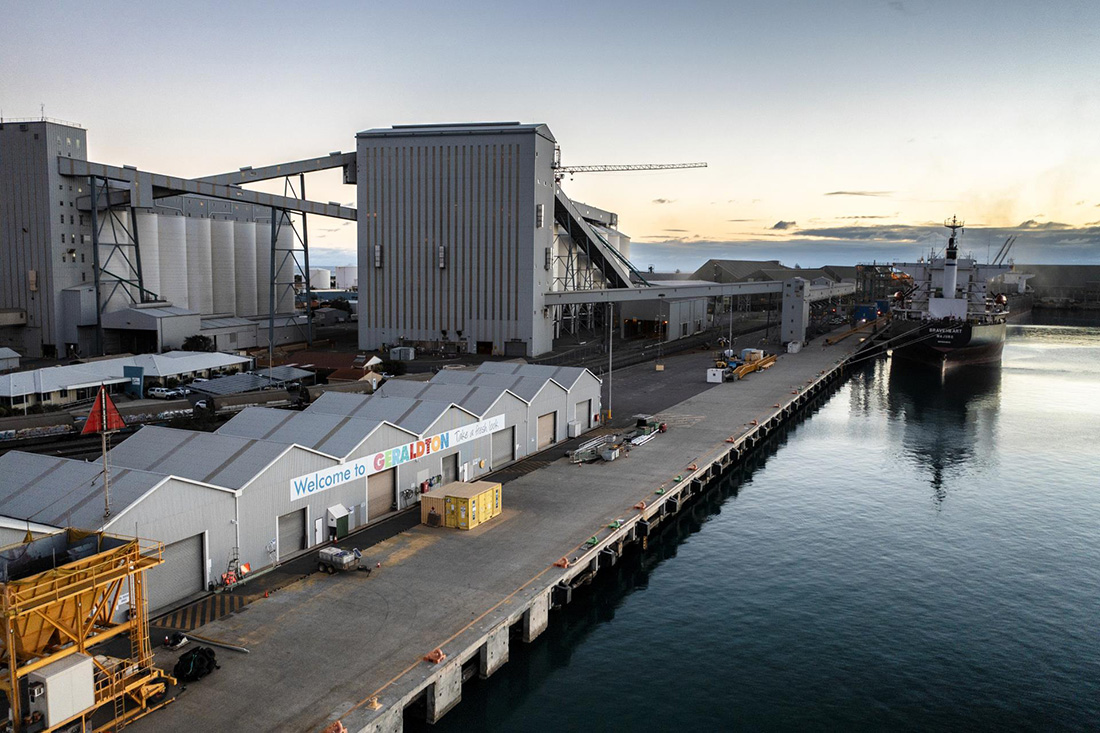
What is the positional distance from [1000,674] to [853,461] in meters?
32.4

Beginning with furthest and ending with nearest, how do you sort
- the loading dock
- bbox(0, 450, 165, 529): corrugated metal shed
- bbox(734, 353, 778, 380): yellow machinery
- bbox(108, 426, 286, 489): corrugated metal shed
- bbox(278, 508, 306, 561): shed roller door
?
bbox(734, 353, 778, 380): yellow machinery
the loading dock
bbox(278, 508, 306, 561): shed roller door
bbox(108, 426, 286, 489): corrugated metal shed
bbox(0, 450, 165, 529): corrugated metal shed

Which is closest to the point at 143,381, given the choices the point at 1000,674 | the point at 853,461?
the point at 853,461

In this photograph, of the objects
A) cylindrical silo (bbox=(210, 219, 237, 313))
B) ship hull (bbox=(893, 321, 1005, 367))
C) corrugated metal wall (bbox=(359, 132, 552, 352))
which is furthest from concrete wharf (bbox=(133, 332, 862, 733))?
cylindrical silo (bbox=(210, 219, 237, 313))

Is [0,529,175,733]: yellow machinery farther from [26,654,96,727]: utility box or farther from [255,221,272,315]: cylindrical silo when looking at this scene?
[255,221,272,315]: cylindrical silo

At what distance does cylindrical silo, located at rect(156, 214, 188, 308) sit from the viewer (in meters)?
93.9

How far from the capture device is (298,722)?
19.2 metres

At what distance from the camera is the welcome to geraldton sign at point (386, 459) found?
31516mm

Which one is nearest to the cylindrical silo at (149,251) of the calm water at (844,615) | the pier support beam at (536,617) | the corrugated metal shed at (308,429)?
the corrugated metal shed at (308,429)

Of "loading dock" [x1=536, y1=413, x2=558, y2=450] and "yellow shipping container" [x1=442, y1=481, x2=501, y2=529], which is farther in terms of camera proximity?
"loading dock" [x1=536, y1=413, x2=558, y2=450]

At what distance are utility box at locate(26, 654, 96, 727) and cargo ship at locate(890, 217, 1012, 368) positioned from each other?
11399 cm

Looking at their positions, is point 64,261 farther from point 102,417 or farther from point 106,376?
point 102,417

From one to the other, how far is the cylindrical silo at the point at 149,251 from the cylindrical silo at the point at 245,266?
19.3 m

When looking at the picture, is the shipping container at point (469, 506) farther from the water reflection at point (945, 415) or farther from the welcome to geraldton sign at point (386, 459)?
the water reflection at point (945, 415)

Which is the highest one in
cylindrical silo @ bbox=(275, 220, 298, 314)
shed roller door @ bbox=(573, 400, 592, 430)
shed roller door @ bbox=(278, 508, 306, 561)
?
cylindrical silo @ bbox=(275, 220, 298, 314)
